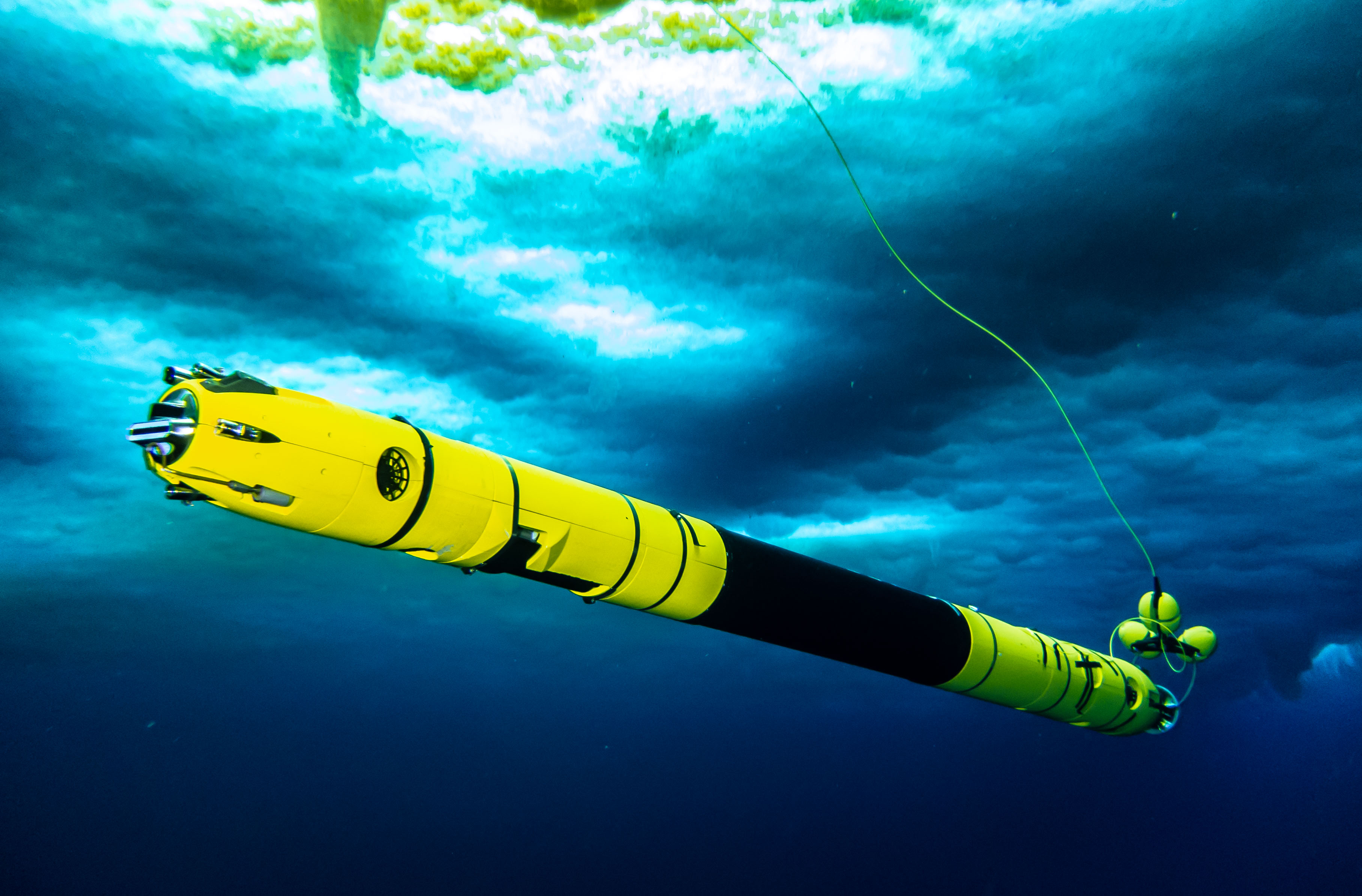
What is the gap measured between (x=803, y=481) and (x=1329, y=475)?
13.7 meters

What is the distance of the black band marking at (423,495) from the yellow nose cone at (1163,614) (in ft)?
25.4

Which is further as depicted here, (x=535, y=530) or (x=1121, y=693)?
(x=1121, y=693)

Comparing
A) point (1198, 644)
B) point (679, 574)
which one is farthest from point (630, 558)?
point (1198, 644)

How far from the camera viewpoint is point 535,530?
3.53 meters

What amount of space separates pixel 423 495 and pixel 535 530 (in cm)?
65

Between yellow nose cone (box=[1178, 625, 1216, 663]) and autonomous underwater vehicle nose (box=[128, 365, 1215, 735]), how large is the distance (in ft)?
7.42

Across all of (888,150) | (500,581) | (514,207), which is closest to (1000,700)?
(888,150)

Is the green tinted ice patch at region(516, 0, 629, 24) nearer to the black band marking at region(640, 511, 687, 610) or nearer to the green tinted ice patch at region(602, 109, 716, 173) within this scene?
the green tinted ice patch at region(602, 109, 716, 173)

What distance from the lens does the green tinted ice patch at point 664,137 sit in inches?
325

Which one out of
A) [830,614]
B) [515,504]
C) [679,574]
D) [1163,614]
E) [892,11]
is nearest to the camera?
[515,504]

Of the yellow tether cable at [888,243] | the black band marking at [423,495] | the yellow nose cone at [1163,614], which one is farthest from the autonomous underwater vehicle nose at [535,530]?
the yellow tether cable at [888,243]

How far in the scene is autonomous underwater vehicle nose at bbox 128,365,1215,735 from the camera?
8.84 feet

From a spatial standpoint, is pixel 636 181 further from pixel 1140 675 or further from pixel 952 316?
pixel 1140 675

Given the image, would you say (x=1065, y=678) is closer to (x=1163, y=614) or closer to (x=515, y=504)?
(x=1163, y=614)
